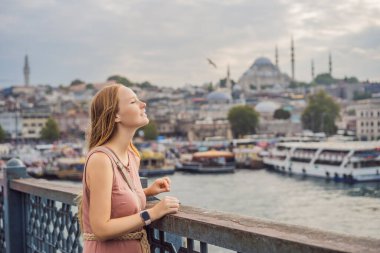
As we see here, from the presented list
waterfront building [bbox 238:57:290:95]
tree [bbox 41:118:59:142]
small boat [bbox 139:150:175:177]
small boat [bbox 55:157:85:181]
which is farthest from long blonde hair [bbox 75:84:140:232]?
waterfront building [bbox 238:57:290:95]

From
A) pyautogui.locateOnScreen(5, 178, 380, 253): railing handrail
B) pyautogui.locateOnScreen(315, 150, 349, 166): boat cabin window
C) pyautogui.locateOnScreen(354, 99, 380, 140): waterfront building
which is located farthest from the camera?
pyautogui.locateOnScreen(354, 99, 380, 140): waterfront building

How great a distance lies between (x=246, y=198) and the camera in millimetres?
13570

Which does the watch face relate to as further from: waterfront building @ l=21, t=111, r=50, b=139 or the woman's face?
waterfront building @ l=21, t=111, r=50, b=139

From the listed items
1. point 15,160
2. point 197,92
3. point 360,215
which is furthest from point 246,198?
point 197,92

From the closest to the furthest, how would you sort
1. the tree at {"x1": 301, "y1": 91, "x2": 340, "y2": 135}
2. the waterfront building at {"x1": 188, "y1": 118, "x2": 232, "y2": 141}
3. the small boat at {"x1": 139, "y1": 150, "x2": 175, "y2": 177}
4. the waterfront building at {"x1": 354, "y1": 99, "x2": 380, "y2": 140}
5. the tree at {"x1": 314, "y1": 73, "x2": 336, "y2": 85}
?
1. the small boat at {"x1": 139, "y1": 150, "x2": 175, "y2": 177}
2. the waterfront building at {"x1": 354, "y1": 99, "x2": 380, "y2": 140}
3. the tree at {"x1": 301, "y1": 91, "x2": 340, "y2": 135}
4. the waterfront building at {"x1": 188, "y1": 118, "x2": 232, "y2": 141}
5. the tree at {"x1": 314, "y1": 73, "x2": 336, "y2": 85}

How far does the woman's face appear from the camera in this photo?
115 cm

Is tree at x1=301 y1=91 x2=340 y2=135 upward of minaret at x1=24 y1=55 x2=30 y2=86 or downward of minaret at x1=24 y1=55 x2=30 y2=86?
downward

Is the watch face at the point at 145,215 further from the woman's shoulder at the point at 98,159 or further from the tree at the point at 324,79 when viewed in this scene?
the tree at the point at 324,79

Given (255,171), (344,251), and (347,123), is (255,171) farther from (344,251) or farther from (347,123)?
(344,251)

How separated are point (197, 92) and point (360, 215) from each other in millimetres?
56150

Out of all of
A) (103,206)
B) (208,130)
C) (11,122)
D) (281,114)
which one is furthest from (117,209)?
(11,122)

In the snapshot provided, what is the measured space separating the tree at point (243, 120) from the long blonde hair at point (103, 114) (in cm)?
3630

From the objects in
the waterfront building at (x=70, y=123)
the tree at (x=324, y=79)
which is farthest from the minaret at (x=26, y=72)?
the tree at (x=324, y=79)

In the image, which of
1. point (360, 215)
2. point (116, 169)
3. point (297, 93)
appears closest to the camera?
point (116, 169)
